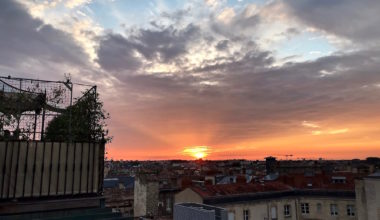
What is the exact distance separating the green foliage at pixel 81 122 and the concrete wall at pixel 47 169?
3.09 feet

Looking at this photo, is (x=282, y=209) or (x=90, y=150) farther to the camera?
(x=282, y=209)

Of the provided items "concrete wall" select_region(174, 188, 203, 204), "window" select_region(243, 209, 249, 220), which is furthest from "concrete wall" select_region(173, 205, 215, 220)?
"window" select_region(243, 209, 249, 220)

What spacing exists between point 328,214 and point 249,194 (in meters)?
12.9

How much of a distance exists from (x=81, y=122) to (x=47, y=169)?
2.94 meters


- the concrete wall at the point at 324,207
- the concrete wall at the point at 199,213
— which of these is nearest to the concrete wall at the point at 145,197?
the concrete wall at the point at 324,207

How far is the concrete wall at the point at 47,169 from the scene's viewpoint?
13.3 metres

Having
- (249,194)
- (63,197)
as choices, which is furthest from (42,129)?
(249,194)

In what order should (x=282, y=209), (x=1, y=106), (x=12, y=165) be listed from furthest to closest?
(x=282, y=209) → (x=1, y=106) → (x=12, y=165)

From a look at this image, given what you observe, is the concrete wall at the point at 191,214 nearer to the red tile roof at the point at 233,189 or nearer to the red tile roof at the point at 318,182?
the red tile roof at the point at 233,189

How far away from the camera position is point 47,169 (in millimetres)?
13859

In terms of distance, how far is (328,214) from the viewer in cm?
4528

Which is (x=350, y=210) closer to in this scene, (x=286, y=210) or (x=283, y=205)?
(x=286, y=210)

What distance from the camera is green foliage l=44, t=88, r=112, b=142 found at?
51.3 ft

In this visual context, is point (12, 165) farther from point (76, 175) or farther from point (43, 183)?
point (76, 175)
